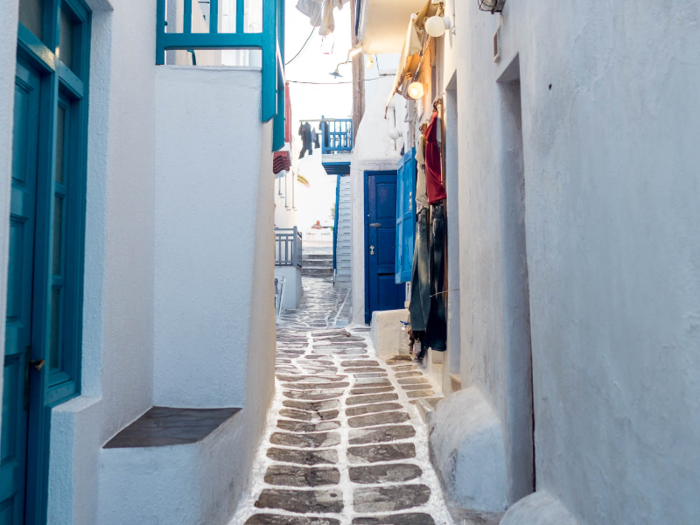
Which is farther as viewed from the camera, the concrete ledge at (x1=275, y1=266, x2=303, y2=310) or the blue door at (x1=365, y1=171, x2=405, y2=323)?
the concrete ledge at (x1=275, y1=266, x2=303, y2=310)

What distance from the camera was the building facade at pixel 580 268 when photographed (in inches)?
58.8

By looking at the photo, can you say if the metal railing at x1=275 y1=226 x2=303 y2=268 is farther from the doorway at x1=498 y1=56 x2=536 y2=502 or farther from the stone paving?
the doorway at x1=498 y1=56 x2=536 y2=502

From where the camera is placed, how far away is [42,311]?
95.2 inches

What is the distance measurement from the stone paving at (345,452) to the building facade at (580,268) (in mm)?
299

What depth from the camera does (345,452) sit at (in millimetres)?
4176

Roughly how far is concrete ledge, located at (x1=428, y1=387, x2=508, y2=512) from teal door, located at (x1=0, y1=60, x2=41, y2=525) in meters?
2.15

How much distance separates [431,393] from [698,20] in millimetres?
4400

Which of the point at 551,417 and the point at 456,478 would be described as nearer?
the point at 551,417

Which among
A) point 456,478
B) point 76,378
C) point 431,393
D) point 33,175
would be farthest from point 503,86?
point 431,393

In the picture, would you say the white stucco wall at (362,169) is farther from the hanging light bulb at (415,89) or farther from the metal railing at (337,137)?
the metal railing at (337,137)

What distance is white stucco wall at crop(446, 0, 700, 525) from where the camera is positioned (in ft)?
4.79

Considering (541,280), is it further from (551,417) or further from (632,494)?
(632,494)

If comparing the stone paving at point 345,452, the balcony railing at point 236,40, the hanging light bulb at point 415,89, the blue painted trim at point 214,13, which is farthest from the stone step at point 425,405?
the hanging light bulb at point 415,89

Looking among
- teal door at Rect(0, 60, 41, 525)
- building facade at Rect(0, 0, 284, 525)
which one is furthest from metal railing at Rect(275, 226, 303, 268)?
teal door at Rect(0, 60, 41, 525)
